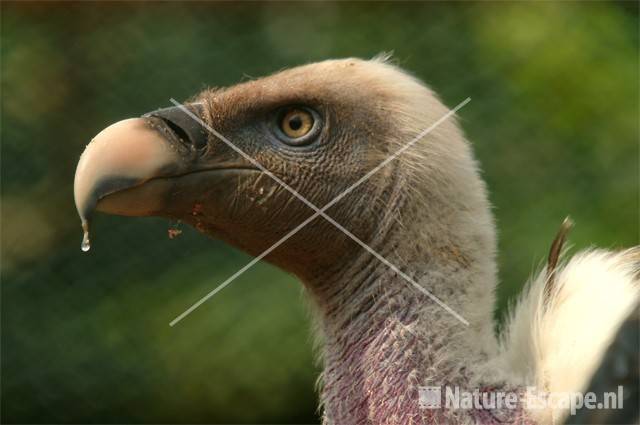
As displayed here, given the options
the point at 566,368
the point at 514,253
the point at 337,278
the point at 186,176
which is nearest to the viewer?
the point at 566,368

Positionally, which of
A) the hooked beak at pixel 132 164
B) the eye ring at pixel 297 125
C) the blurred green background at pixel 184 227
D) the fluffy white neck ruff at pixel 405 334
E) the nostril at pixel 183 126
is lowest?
the fluffy white neck ruff at pixel 405 334

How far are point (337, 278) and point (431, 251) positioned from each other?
8.4 inches

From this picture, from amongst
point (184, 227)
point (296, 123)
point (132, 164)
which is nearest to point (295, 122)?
point (296, 123)

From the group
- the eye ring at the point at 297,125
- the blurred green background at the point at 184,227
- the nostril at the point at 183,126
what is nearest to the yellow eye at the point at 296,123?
the eye ring at the point at 297,125

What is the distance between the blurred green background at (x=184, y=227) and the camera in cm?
419

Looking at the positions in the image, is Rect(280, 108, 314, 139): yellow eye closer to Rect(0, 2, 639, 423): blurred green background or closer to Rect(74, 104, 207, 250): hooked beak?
Rect(74, 104, 207, 250): hooked beak

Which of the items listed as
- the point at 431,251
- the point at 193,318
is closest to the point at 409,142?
the point at 431,251

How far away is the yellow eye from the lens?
209cm

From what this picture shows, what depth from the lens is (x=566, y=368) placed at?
6.08 feet

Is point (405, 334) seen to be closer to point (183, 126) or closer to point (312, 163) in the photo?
point (312, 163)

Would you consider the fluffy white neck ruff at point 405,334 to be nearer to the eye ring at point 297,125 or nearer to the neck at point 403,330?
the neck at point 403,330

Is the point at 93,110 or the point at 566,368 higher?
the point at 93,110

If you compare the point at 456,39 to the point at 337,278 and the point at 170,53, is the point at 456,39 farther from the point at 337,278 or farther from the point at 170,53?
the point at 337,278

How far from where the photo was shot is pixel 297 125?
210cm
